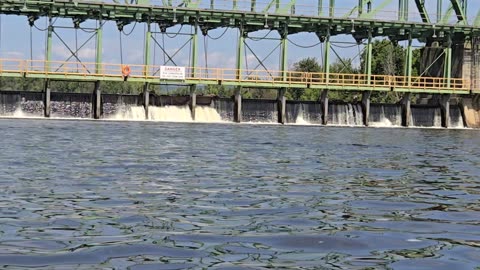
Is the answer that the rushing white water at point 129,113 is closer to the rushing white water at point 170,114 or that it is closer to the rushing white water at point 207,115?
the rushing white water at point 170,114

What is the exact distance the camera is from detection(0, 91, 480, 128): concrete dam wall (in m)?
50.0

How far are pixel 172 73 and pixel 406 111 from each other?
18515 millimetres

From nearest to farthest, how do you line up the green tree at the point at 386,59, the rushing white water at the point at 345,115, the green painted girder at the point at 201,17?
the green painted girder at the point at 201,17 → the rushing white water at the point at 345,115 → the green tree at the point at 386,59

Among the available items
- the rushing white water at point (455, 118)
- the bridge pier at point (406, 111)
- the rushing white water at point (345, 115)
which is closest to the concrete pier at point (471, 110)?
the rushing white water at point (455, 118)

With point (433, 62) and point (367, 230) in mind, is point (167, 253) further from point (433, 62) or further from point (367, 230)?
point (433, 62)

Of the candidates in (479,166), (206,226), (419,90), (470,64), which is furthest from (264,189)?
(470,64)

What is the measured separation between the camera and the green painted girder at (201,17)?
52.9 meters

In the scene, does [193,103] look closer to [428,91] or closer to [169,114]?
[169,114]

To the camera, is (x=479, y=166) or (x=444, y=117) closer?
(x=479, y=166)

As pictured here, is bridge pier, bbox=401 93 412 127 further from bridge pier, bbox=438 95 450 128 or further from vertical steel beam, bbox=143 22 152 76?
vertical steel beam, bbox=143 22 152 76

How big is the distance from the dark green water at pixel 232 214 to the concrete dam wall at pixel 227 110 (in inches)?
1243

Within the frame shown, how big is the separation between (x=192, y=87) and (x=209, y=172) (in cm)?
3848

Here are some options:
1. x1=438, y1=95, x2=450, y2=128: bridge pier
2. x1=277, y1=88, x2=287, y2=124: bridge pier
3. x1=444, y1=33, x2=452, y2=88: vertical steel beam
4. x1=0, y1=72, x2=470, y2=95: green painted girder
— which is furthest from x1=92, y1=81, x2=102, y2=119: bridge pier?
x1=444, y1=33, x2=452, y2=88: vertical steel beam

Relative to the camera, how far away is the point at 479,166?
65.8 feet
